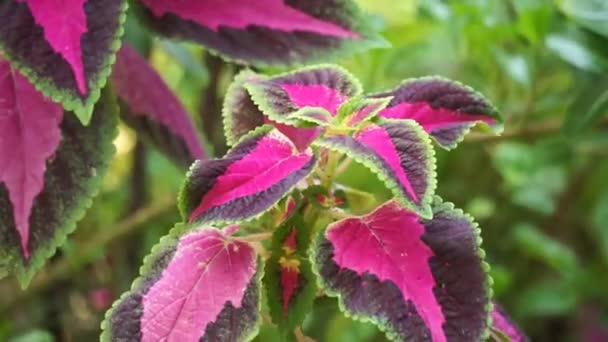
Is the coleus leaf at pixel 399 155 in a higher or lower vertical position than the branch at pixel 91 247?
higher

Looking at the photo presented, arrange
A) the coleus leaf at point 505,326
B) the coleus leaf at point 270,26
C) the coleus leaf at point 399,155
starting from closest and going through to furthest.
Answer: the coleus leaf at point 399,155, the coleus leaf at point 505,326, the coleus leaf at point 270,26

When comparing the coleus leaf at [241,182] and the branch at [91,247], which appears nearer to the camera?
the coleus leaf at [241,182]

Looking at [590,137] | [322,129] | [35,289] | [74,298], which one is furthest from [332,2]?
[74,298]

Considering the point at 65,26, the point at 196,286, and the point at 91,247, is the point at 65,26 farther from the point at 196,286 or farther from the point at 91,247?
the point at 91,247

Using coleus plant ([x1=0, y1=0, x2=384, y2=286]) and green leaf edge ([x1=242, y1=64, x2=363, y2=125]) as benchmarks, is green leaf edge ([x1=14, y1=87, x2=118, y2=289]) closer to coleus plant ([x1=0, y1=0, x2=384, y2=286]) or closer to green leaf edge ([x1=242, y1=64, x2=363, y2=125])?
coleus plant ([x1=0, y1=0, x2=384, y2=286])

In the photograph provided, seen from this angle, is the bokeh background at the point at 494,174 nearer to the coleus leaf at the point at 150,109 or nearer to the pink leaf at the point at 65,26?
the coleus leaf at the point at 150,109

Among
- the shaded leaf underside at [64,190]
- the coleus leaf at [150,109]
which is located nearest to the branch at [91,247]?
the coleus leaf at [150,109]

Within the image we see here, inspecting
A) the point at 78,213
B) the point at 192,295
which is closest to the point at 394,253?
the point at 192,295

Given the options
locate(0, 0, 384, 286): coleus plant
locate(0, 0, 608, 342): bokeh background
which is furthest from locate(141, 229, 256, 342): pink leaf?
locate(0, 0, 608, 342): bokeh background
